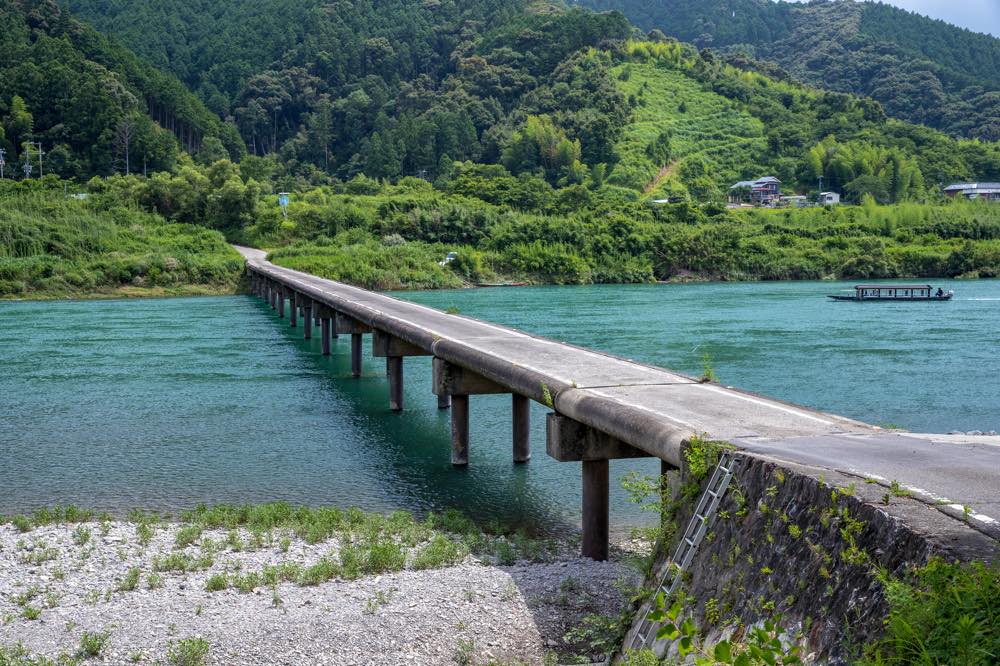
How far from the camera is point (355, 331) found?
24.9 metres

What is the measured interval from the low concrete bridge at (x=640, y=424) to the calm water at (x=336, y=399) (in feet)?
6.04

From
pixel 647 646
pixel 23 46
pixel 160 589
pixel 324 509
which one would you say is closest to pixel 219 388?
pixel 324 509

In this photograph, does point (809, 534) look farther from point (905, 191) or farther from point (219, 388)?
point (905, 191)

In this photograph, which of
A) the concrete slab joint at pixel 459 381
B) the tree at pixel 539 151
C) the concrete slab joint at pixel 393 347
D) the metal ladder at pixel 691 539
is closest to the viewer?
the metal ladder at pixel 691 539

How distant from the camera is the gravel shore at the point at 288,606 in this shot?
7.84 metres

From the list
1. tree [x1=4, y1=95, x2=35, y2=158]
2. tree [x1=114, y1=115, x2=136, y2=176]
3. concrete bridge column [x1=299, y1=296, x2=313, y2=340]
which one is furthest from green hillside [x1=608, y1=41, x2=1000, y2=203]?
concrete bridge column [x1=299, y1=296, x2=313, y2=340]

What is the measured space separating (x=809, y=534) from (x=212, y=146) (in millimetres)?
117299

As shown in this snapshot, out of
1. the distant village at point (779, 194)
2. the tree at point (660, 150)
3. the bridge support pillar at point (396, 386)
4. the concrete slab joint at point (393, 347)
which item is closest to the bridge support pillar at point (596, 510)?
the concrete slab joint at point (393, 347)

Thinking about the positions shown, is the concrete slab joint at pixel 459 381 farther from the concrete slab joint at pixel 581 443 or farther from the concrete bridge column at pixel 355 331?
the concrete bridge column at pixel 355 331

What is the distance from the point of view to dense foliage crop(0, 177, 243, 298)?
58.7 m

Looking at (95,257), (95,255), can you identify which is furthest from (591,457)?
(95,255)

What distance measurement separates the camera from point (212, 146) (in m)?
115

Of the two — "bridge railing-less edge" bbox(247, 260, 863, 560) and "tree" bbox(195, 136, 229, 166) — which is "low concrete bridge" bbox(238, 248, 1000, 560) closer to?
"bridge railing-less edge" bbox(247, 260, 863, 560)

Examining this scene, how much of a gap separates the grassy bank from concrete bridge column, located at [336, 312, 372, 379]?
38030mm
